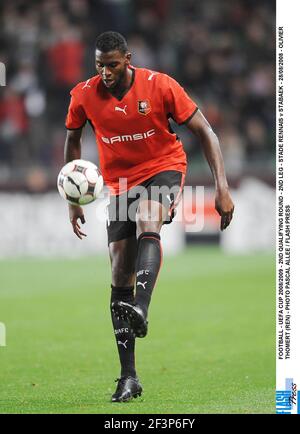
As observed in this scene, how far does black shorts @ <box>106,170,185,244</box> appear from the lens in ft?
20.7

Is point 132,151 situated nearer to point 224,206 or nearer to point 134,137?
point 134,137

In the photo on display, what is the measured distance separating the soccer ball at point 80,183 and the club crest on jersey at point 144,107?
19.8 inches

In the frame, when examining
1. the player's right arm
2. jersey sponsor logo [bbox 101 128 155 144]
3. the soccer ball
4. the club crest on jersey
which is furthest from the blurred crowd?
the club crest on jersey

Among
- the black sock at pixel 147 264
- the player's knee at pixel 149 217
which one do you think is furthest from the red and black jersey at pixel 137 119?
the black sock at pixel 147 264

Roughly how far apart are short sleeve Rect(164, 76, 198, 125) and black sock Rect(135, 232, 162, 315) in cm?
76

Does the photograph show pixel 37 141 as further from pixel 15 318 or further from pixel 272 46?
pixel 15 318

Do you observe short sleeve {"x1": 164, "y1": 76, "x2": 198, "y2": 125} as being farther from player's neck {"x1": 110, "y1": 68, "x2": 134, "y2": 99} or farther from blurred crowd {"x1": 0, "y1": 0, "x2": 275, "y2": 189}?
blurred crowd {"x1": 0, "y1": 0, "x2": 275, "y2": 189}

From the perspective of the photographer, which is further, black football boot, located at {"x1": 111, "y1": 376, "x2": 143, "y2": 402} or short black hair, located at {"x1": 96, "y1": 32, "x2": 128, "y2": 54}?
Answer: black football boot, located at {"x1": 111, "y1": 376, "x2": 143, "y2": 402}

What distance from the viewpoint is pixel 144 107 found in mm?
6305

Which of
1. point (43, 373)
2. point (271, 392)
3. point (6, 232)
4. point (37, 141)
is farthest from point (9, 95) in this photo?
point (271, 392)

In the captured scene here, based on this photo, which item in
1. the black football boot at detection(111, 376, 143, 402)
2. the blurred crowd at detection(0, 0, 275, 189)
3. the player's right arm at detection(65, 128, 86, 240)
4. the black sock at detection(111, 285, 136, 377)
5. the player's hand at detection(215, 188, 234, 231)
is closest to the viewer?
the player's hand at detection(215, 188, 234, 231)

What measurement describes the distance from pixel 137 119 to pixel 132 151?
0.22m

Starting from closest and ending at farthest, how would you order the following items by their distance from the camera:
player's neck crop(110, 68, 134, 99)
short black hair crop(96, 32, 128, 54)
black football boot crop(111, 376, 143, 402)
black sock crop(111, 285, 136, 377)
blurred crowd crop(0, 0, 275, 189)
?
1. short black hair crop(96, 32, 128, 54)
2. black football boot crop(111, 376, 143, 402)
3. player's neck crop(110, 68, 134, 99)
4. black sock crop(111, 285, 136, 377)
5. blurred crowd crop(0, 0, 275, 189)

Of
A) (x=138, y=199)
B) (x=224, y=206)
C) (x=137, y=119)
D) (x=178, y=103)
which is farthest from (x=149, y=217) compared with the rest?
(x=178, y=103)
